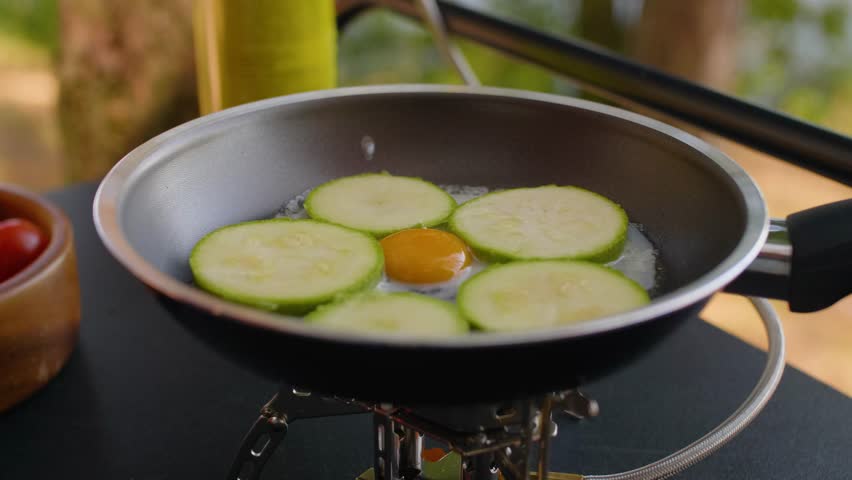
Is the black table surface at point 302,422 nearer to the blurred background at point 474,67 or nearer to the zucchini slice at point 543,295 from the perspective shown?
the zucchini slice at point 543,295

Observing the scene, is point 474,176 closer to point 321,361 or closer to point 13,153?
point 321,361

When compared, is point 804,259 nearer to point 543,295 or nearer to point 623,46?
point 543,295

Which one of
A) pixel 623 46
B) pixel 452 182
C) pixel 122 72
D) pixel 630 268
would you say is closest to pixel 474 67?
pixel 623 46

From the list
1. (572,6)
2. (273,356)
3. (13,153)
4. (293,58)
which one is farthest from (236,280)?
(13,153)

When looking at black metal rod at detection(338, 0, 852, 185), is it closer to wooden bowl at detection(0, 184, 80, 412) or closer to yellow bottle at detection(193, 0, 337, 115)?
yellow bottle at detection(193, 0, 337, 115)

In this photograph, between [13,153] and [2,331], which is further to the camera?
[13,153]

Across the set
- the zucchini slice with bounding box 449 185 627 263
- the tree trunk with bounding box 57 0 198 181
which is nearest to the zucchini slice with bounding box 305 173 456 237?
the zucchini slice with bounding box 449 185 627 263
